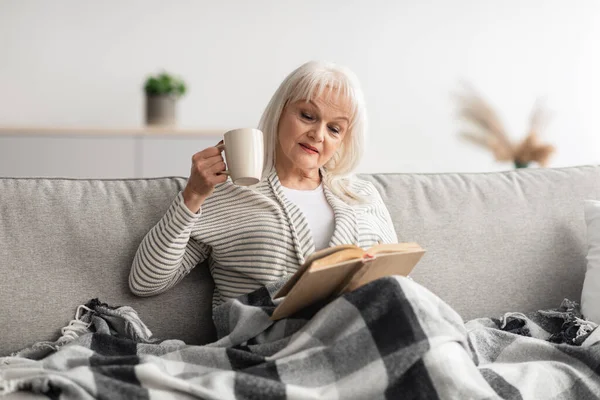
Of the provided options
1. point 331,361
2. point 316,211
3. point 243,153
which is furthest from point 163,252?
point 331,361

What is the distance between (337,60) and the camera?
4.21 m

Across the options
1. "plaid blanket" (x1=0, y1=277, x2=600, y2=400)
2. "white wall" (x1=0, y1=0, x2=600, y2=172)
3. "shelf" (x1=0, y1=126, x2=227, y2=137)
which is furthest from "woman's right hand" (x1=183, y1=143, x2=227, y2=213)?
"white wall" (x1=0, y1=0, x2=600, y2=172)

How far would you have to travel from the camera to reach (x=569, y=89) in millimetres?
4488

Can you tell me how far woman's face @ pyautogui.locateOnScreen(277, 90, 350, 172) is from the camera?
1.80 m

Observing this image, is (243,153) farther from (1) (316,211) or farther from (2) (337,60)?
(2) (337,60)

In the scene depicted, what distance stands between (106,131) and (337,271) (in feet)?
8.51

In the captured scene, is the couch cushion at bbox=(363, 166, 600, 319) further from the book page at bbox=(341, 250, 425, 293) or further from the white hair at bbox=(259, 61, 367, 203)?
the book page at bbox=(341, 250, 425, 293)

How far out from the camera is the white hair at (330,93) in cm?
180

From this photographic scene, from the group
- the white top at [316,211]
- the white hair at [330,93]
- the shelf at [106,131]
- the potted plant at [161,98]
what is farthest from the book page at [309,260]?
the potted plant at [161,98]

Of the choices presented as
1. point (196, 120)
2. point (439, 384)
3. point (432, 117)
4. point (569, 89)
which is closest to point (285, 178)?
point (439, 384)

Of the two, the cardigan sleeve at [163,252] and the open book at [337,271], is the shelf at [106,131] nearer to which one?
the cardigan sleeve at [163,252]

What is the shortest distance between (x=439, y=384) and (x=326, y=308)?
0.79 feet

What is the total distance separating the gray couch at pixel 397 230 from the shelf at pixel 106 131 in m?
1.80

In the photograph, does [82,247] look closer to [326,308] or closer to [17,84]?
[326,308]
